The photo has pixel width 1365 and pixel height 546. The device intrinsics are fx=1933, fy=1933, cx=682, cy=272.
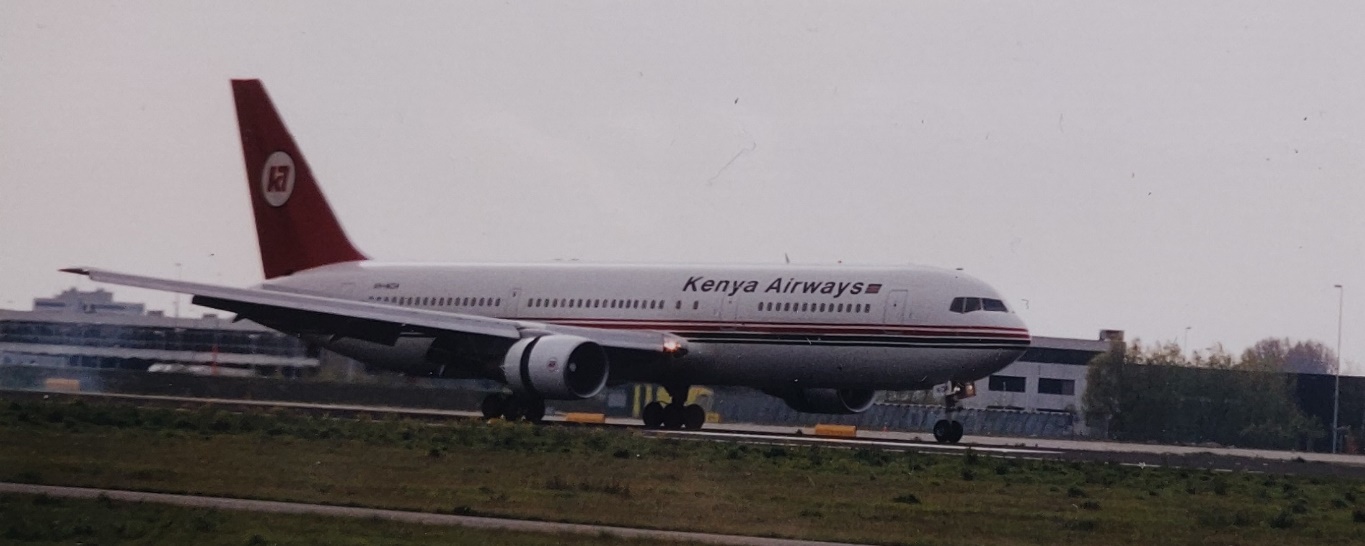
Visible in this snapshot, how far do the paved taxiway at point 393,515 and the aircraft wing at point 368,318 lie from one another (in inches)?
877

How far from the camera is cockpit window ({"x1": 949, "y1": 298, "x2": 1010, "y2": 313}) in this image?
42.3m

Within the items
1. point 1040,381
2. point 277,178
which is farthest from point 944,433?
point 1040,381

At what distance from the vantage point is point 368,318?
45.5 meters

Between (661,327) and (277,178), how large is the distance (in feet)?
44.8

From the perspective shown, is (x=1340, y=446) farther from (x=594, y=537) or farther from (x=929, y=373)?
(x=594, y=537)

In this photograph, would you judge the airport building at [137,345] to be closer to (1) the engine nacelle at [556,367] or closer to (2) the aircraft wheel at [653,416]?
(2) the aircraft wheel at [653,416]

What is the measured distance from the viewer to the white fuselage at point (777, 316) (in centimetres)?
4234

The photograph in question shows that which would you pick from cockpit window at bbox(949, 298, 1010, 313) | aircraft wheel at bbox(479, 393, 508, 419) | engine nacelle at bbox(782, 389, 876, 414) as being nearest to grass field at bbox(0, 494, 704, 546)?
cockpit window at bbox(949, 298, 1010, 313)

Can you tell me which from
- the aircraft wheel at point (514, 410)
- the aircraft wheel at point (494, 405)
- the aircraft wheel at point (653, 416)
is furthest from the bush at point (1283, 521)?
the aircraft wheel at point (494, 405)

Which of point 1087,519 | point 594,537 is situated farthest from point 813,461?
point 594,537

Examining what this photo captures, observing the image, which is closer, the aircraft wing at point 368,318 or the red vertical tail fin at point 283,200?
the aircraft wing at point 368,318

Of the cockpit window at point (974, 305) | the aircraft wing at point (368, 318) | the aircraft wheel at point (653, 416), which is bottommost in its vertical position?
the aircraft wheel at point (653, 416)

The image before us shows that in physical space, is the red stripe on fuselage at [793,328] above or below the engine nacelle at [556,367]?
above

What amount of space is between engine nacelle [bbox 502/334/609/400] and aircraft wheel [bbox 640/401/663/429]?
10.6 feet
